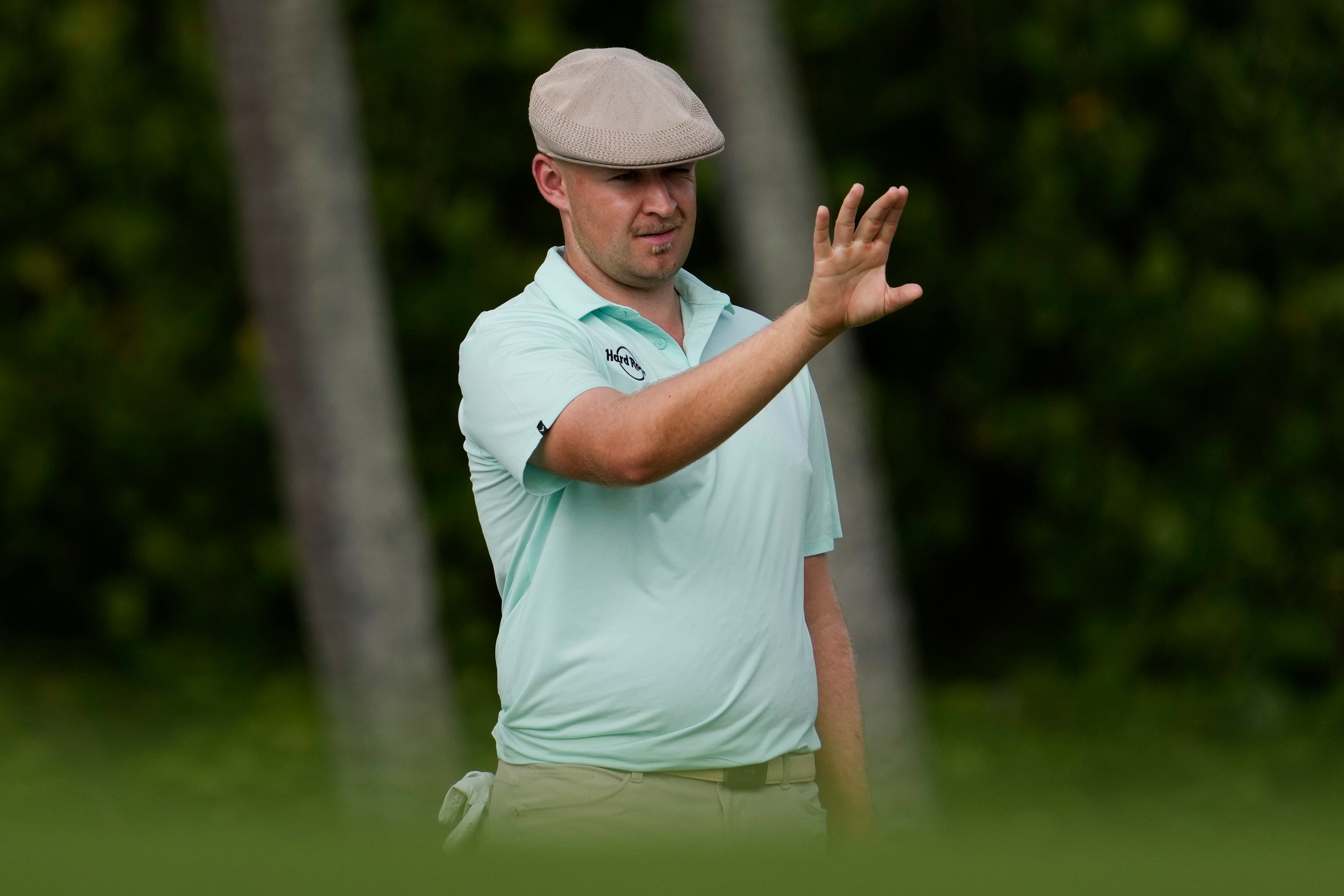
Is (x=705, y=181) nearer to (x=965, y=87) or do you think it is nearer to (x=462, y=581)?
(x=965, y=87)

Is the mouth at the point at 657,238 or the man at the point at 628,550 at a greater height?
the mouth at the point at 657,238

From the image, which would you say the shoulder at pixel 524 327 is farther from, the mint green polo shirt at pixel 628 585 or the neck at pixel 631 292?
the neck at pixel 631 292

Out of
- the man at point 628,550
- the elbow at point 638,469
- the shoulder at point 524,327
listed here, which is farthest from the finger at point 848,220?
the shoulder at point 524,327

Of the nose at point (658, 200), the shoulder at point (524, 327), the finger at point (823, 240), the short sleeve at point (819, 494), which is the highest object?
the nose at point (658, 200)

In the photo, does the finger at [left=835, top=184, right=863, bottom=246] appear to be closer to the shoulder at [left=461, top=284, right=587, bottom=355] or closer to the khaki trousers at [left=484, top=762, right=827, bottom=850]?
the shoulder at [left=461, top=284, right=587, bottom=355]

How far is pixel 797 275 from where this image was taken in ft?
19.7

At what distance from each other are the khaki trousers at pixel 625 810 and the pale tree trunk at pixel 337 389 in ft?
8.96

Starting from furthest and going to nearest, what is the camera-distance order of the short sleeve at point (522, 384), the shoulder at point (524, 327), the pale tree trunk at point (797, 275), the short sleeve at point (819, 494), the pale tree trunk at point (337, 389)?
the pale tree trunk at point (797, 275)
the pale tree trunk at point (337, 389)
the short sleeve at point (819, 494)
the shoulder at point (524, 327)
the short sleeve at point (522, 384)

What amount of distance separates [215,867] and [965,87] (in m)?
7.60

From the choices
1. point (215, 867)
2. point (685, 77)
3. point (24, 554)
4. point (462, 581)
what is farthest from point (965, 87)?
point (215, 867)

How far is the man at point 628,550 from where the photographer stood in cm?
284

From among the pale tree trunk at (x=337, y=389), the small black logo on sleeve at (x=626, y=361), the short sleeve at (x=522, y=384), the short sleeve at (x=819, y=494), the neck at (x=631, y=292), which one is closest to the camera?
the short sleeve at (x=522, y=384)

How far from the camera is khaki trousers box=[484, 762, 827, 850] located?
2.84 m

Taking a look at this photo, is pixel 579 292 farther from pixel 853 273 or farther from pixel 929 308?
pixel 929 308
